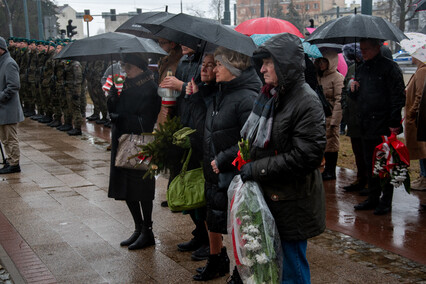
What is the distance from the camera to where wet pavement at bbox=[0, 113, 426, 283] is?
5.03 m

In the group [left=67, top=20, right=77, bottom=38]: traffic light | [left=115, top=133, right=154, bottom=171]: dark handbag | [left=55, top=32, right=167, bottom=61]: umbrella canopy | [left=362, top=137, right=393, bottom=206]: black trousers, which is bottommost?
[left=362, top=137, right=393, bottom=206]: black trousers

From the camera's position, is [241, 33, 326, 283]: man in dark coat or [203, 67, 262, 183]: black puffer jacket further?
[203, 67, 262, 183]: black puffer jacket

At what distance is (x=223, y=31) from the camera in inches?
175

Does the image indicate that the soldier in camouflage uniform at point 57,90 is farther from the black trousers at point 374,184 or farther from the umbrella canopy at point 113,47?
the black trousers at point 374,184

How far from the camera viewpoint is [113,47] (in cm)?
578

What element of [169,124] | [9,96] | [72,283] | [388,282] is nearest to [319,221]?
[388,282]

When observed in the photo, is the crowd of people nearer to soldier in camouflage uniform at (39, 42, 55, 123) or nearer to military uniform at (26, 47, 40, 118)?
soldier in camouflage uniform at (39, 42, 55, 123)

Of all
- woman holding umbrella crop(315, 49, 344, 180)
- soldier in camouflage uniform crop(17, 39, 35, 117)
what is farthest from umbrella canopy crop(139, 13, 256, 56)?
soldier in camouflage uniform crop(17, 39, 35, 117)

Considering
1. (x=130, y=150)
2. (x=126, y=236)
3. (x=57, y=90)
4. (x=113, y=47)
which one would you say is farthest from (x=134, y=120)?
(x=57, y=90)

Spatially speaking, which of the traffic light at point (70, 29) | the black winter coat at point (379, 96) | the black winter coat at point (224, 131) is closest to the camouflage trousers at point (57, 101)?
the black winter coat at point (379, 96)

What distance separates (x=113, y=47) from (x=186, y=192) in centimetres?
183

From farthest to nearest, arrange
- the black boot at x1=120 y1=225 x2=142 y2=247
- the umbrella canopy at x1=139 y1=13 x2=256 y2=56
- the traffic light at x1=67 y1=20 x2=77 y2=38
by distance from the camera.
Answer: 1. the traffic light at x1=67 y1=20 x2=77 y2=38
2. the black boot at x1=120 y1=225 x2=142 y2=247
3. the umbrella canopy at x1=139 y1=13 x2=256 y2=56

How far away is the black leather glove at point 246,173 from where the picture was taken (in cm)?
360

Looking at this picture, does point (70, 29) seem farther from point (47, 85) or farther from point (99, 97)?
point (99, 97)
